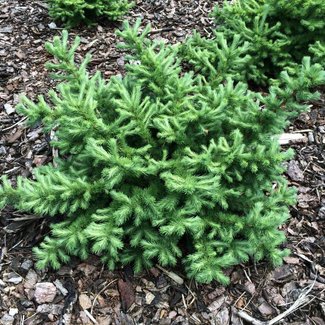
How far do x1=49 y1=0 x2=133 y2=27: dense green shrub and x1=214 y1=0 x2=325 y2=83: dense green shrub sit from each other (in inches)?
52.4

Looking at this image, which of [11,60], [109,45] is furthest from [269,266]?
[11,60]

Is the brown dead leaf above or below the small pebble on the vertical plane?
above

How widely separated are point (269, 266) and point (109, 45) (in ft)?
9.90

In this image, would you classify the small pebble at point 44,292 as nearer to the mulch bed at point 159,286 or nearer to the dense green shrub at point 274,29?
the mulch bed at point 159,286

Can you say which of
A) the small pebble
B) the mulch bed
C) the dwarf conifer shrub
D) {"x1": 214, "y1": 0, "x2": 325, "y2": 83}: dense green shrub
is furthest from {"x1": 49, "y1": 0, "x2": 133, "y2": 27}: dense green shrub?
the small pebble

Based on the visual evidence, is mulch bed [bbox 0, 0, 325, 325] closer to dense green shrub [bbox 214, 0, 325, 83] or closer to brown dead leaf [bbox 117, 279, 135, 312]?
brown dead leaf [bbox 117, 279, 135, 312]

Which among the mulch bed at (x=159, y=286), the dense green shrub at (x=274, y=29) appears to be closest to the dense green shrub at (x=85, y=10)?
the dense green shrub at (x=274, y=29)

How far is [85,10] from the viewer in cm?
497

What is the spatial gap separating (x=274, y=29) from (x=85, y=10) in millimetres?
2219

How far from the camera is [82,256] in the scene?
2.76m

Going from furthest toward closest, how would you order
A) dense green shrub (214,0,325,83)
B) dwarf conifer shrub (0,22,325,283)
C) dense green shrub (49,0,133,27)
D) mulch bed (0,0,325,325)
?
dense green shrub (49,0,133,27) → dense green shrub (214,0,325,83) → mulch bed (0,0,325,325) → dwarf conifer shrub (0,22,325,283)

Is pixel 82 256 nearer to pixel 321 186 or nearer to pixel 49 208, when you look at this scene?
pixel 49 208

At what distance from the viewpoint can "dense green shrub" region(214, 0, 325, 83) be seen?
12.7 ft

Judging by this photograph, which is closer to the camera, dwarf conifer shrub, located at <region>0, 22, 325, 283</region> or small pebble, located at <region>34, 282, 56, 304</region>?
dwarf conifer shrub, located at <region>0, 22, 325, 283</region>
